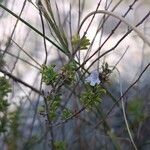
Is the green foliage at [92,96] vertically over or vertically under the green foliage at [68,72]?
under

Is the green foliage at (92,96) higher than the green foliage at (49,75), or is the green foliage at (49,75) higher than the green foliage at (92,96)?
the green foliage at (49,75)

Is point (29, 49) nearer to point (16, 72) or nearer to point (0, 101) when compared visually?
point (16, 72)

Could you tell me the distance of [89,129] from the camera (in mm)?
1941

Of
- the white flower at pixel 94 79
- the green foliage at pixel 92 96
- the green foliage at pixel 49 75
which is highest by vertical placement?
the green foliage at pixel 49 75

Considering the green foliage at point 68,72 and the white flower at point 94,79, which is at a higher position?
the green foliage at point 68,72

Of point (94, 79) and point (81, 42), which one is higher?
point (81, 42)

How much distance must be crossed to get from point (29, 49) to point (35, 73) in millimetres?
111

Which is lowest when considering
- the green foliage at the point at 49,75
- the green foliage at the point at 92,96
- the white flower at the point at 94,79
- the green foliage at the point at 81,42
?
the green foliage at the point at 92,96

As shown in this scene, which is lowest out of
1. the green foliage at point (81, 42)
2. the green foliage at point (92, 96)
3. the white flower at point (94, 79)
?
the green foliage at point (92, 96)

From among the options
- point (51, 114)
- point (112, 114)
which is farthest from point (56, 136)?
point (51, 114)

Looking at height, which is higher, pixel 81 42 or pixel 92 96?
pixel 81 42

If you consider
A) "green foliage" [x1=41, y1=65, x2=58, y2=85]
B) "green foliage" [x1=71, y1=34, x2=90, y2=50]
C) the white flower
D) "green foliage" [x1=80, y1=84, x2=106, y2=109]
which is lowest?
"green foliage" [x1=80, y1=84, x2=106, y2=109]

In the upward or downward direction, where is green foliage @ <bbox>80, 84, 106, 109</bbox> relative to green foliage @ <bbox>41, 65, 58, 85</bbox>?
downward

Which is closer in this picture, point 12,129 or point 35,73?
point 12,129
